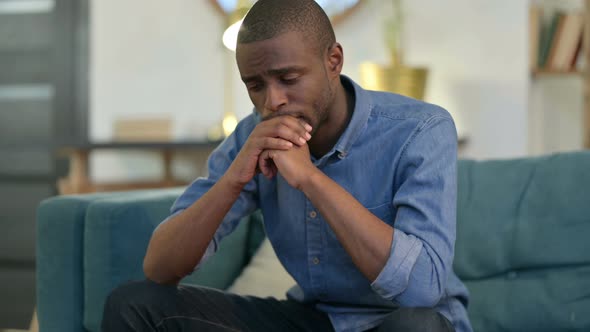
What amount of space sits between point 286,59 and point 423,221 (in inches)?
13.7

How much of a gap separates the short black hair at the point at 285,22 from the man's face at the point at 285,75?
0.04 feet

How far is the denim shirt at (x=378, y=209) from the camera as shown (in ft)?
4.12

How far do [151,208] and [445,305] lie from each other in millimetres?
716

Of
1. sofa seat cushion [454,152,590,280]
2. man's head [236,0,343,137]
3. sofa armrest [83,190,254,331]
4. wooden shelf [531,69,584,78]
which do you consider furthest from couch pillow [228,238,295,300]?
wooden shelf [531,69,584,78]

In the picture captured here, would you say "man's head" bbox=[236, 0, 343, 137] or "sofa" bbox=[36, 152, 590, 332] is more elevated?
"man's head" bbox=[236, 0, 343, 137]

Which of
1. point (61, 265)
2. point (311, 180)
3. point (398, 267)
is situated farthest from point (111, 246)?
point (398, 267)

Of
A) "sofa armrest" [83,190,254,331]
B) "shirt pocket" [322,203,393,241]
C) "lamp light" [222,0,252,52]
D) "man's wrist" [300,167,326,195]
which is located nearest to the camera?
"man's wrist" [300,167,326,195]

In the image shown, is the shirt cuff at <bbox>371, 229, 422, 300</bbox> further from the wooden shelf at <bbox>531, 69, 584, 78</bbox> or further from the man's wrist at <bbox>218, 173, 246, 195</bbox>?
the wooden shelf at <bbox>531, 69, 584, 78</bbox>

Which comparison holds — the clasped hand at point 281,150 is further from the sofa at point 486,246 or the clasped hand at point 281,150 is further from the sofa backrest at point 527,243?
the sofa backrest at point 527,243

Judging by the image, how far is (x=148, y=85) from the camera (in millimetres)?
4176

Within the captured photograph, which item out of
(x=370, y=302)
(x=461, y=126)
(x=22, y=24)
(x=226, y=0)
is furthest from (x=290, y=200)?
(x=22, y=24)

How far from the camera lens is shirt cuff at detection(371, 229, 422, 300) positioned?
1219mm

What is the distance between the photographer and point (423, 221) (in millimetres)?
1271

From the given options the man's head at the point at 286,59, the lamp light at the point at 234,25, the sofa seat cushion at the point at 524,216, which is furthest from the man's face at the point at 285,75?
the lamp light at the point at 234,25
